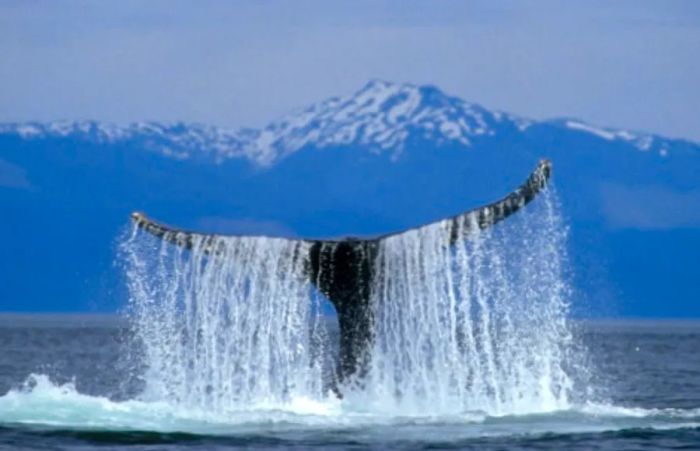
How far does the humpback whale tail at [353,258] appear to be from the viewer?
18.0m

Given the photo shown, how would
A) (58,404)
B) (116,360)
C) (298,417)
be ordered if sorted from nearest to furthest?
(298,417)
(58,404)
(116,360)

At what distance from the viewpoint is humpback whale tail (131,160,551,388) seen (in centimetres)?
1795

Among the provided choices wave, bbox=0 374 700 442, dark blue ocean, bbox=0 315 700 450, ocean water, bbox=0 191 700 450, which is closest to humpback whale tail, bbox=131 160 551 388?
ocean water, bbox=0 191 700 450

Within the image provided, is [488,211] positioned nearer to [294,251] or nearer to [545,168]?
[545,168]

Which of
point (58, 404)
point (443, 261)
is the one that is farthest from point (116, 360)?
point (443, 261)

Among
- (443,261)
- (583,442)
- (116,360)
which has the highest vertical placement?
(116,360)

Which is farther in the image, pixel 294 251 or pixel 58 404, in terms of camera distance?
pixel 58 404

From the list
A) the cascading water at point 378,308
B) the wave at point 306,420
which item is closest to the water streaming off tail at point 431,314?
the cascading water at point 378,308

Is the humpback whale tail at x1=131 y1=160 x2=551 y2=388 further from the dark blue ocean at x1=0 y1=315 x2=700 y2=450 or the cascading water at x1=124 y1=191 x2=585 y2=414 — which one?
the dark blue ocean at x1=0 y1=315 x2=700 y2=450

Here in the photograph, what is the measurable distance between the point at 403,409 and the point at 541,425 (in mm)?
1421

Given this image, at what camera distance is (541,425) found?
19.3 metres

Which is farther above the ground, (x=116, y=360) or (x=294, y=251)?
A: (x=116, y=360)

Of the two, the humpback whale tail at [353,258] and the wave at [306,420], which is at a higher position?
the humpback whale tail at [353,258]

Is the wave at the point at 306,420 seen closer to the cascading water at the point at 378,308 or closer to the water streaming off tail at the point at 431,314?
the cascading water at the point at 378,308
